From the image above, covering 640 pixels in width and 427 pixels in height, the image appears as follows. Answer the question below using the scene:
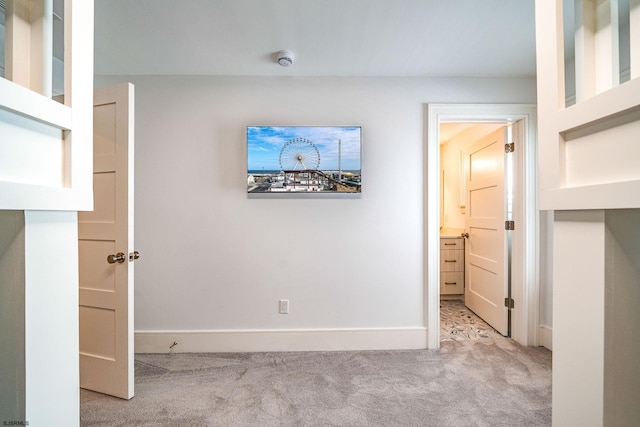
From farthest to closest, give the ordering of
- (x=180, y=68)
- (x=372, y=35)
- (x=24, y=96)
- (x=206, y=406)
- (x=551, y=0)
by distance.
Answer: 1. (x=180, y=68)
2. (x=372, y=35)
3. (x=206, y=406)
4. (x=551, y=0)
5. (x=24, y=96)

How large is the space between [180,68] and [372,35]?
1.58 m

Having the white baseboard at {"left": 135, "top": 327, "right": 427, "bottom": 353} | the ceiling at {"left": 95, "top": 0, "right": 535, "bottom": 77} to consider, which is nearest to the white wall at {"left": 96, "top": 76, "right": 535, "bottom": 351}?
the white baseboard at {"left": 135, "top": 327, "right": 427, "bottom": 353}

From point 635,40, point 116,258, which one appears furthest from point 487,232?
point 116,258

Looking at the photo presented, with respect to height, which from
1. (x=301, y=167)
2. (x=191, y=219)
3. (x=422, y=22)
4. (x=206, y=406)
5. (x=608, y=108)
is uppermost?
(x=422, y=22)

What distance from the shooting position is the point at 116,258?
173 centimetres

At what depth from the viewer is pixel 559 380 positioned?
0.70 m

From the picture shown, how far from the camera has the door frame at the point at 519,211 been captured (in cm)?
242

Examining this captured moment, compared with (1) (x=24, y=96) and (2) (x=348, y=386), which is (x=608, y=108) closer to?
(1) (x=24, y=96)

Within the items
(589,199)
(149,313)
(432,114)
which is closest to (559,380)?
(589,199)

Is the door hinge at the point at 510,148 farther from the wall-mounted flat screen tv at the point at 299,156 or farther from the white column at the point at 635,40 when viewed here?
the white column at the point at 635,40

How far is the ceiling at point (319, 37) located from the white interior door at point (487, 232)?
2.80 feet

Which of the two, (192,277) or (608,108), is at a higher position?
(608,108)

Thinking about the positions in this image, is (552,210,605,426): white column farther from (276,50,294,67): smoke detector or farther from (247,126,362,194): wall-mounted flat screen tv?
(276,50,294,67): smoke detector

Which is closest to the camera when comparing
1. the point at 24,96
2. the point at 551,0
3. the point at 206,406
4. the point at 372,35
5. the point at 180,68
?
the point at 24,96
